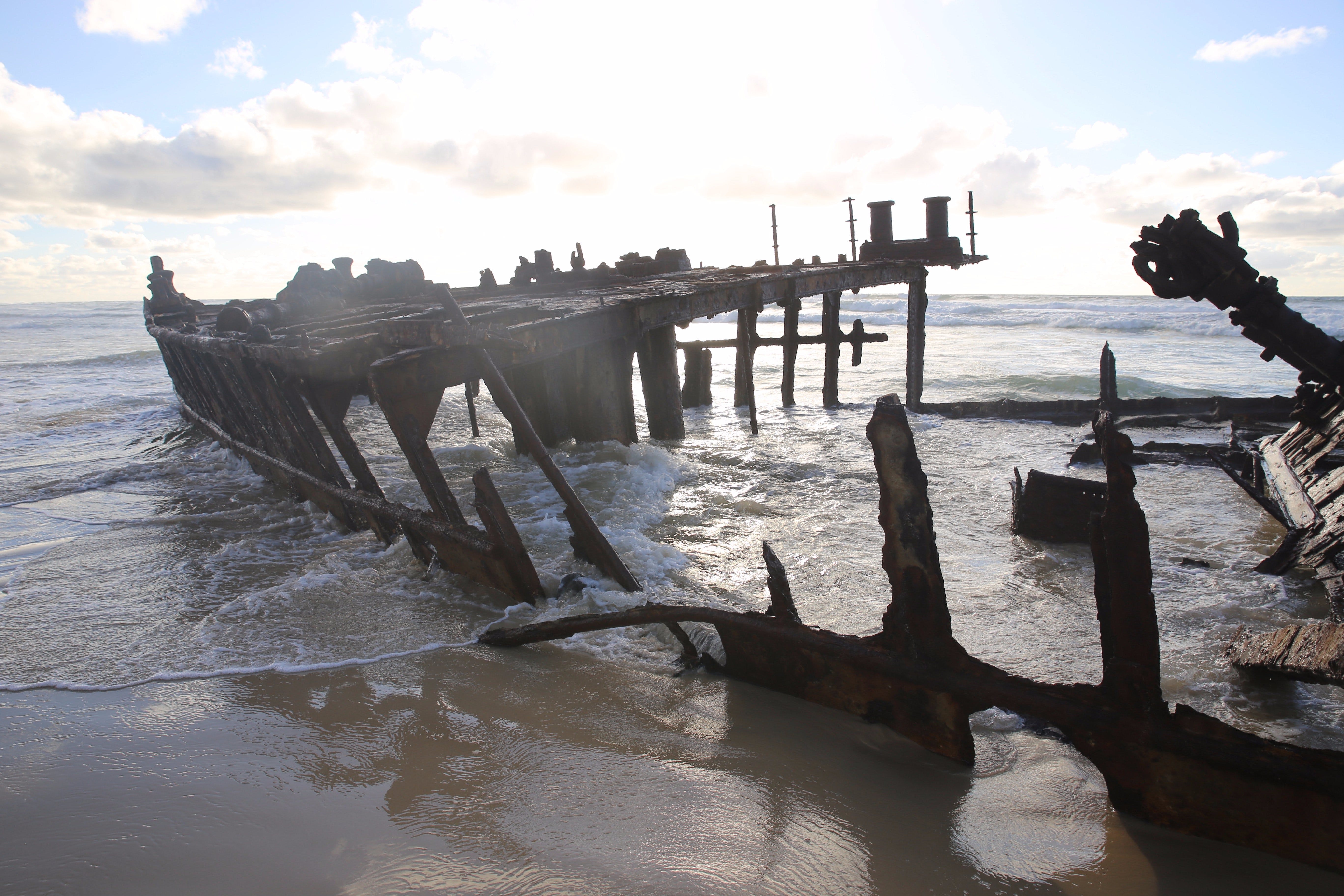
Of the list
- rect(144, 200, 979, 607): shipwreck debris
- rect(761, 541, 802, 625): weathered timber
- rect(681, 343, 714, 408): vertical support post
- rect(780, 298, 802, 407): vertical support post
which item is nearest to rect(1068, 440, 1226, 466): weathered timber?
rect(144, 200, 979, 607): shipwreck debris

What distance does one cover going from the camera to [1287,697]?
3443 mm

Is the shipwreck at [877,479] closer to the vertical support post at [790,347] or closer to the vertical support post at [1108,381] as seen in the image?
the vertical support post at [1108,381]

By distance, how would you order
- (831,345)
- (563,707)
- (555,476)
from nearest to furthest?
1. (563,707)
2. (555,476)
3. (831,345)

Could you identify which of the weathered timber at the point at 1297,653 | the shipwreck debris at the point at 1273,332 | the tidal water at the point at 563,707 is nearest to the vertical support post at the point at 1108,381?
the tidal water at the point at 563,707

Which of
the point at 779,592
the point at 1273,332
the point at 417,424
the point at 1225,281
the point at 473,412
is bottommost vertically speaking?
the point at 779,592

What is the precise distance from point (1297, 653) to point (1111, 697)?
1636 mm

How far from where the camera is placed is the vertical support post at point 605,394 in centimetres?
916

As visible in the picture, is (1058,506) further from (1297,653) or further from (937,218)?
(937,218)

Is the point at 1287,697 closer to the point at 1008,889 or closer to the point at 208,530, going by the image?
the point at 1008,889

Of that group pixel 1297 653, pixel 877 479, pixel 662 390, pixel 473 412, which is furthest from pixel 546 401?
pixel 1297 653

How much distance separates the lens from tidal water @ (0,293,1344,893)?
236 cm

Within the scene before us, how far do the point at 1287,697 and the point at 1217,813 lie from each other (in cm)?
177

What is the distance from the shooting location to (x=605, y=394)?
927cm

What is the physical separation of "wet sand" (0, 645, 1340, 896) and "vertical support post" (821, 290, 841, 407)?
12.2 meters
